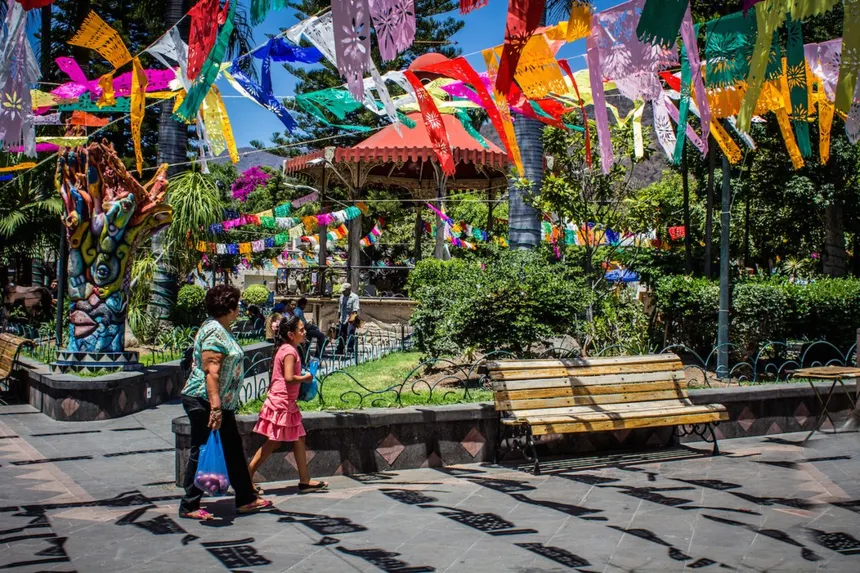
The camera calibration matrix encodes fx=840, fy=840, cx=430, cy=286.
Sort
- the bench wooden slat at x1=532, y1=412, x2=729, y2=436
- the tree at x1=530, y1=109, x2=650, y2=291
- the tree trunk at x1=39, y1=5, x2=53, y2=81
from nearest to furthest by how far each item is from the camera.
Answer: the bench wooden slat at x1=532, y1=412, x2=729, y2=436 < the tree at x1=530, y1=109, x2=650, y2=291 < the tree trunk at x1=39, y1=5, x2=53, y2=81

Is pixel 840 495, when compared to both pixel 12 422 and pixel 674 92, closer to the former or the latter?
pixel 674 92

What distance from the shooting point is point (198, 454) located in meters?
5.77

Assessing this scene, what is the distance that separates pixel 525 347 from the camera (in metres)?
11.7

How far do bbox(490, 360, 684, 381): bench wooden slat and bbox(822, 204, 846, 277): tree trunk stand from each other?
1259 centimetres

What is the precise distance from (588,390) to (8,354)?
8.09 meters

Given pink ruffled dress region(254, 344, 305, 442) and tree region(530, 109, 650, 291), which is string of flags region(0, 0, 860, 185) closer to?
tree region(530, 109, 650, 291)

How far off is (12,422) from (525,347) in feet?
21.7

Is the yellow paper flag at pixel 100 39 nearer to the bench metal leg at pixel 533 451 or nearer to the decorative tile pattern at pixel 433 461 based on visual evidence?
the decorative tile pattern at pixel 433 461

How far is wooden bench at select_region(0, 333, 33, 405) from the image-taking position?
1125cm

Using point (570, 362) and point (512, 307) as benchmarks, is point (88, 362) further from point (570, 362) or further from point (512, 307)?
point (570, 362)

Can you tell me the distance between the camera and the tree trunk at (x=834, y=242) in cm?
1878

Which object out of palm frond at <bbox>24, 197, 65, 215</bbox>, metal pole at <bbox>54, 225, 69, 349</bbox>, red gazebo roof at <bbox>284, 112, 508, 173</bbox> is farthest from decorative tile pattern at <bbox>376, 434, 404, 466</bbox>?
red gazebo roof at <bbox>284, 112, 508, 173</bbox>

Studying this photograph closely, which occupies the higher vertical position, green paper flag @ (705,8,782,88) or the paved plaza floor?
green paper flag @ (705,8,782,88)

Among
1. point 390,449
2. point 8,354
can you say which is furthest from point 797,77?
point 8,354
